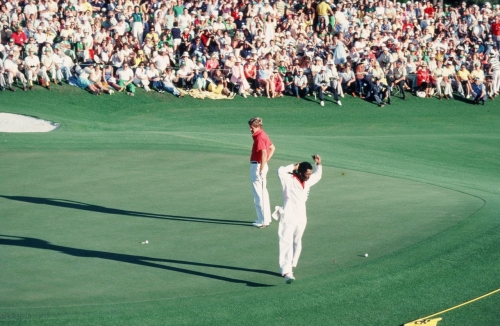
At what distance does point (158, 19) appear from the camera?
34594 millimetres

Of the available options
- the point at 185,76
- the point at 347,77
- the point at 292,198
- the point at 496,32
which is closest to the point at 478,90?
the point at 496,32

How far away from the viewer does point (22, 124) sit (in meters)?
27.6

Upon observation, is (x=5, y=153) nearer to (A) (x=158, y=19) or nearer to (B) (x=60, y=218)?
(B) (x=60, y=218)

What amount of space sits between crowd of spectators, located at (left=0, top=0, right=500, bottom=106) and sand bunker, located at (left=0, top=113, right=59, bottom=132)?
2.72 metres

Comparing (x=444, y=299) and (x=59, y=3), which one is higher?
(x=59, y=3)

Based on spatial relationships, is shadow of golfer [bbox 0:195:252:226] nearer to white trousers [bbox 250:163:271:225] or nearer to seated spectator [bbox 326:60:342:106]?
white trousers [bbox 250:163:271:225]

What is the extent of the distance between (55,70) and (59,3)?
4643mm

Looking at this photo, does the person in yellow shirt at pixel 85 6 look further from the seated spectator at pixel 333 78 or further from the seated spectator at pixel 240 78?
the seated spectator at pixel 333 78

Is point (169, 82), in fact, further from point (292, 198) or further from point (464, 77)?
point (292, 198)

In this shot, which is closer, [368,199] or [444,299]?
[444,299]

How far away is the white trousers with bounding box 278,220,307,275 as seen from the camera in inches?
484

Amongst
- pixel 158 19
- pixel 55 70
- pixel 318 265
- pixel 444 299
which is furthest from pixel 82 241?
pixel 158 19

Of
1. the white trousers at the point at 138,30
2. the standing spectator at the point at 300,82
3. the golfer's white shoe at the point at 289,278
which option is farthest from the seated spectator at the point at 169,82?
the golfer's white shoe at the point at 289,278

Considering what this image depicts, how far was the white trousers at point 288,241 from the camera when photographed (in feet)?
40.3
